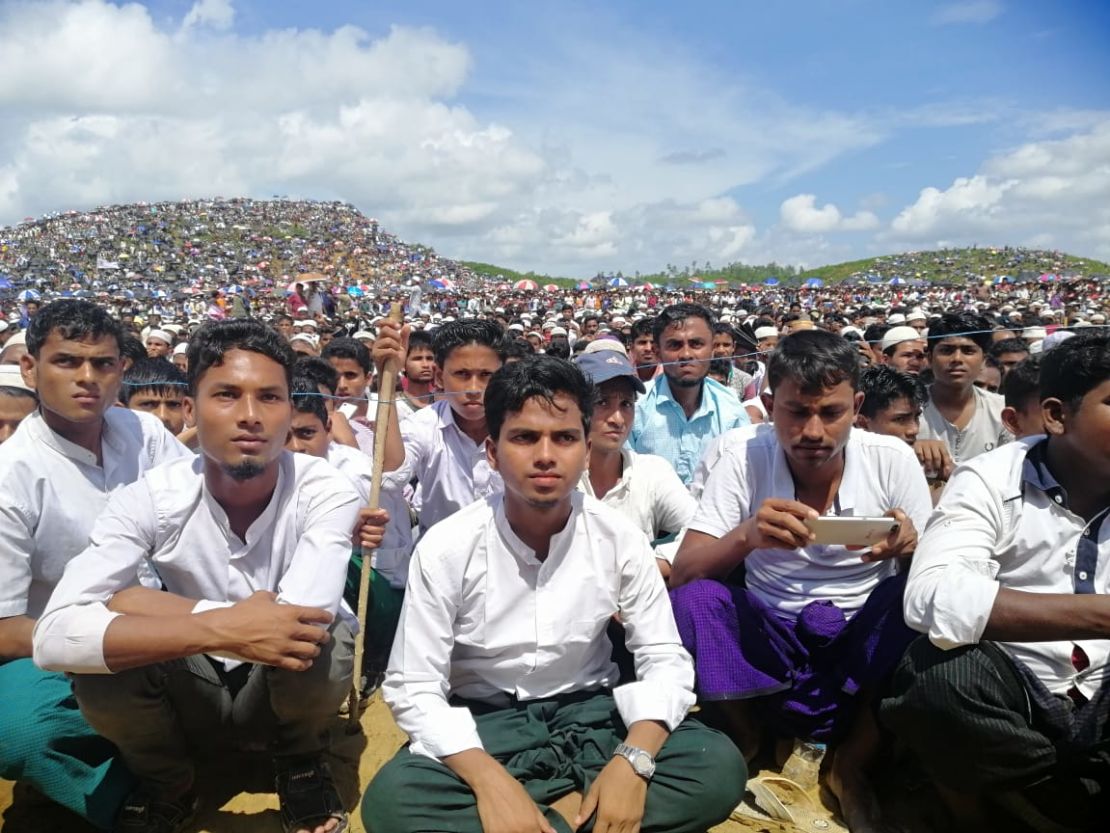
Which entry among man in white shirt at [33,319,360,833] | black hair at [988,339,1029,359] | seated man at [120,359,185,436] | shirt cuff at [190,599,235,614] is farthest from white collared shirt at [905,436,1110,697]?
black hair at [988,339,1029,359]

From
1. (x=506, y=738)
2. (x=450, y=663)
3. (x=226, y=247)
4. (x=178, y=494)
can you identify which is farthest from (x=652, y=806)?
(x=226, y=247)

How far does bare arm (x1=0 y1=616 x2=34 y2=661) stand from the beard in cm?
81

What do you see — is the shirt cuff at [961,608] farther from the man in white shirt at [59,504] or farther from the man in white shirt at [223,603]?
the man in white shirt at [59,504]

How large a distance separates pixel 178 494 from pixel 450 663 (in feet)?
3.46

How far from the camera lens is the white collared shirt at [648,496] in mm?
3342

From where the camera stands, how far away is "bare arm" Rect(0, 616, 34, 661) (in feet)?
7.86

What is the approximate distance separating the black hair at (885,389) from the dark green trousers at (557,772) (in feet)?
7.77

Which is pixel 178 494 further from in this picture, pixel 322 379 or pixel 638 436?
pixel 638 436

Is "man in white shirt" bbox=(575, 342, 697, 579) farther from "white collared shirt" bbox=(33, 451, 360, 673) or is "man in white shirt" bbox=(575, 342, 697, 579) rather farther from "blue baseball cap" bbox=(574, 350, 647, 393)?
"white collared shirt" bbox=(33, 451, 360, 673)

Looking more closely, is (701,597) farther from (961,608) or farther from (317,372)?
(317,372)

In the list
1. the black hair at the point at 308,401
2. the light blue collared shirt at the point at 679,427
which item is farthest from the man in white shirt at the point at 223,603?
the light blue collared shirt at the point at 679,427

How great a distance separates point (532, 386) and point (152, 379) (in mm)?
3150

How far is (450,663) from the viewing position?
234cm

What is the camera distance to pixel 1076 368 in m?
2.16
